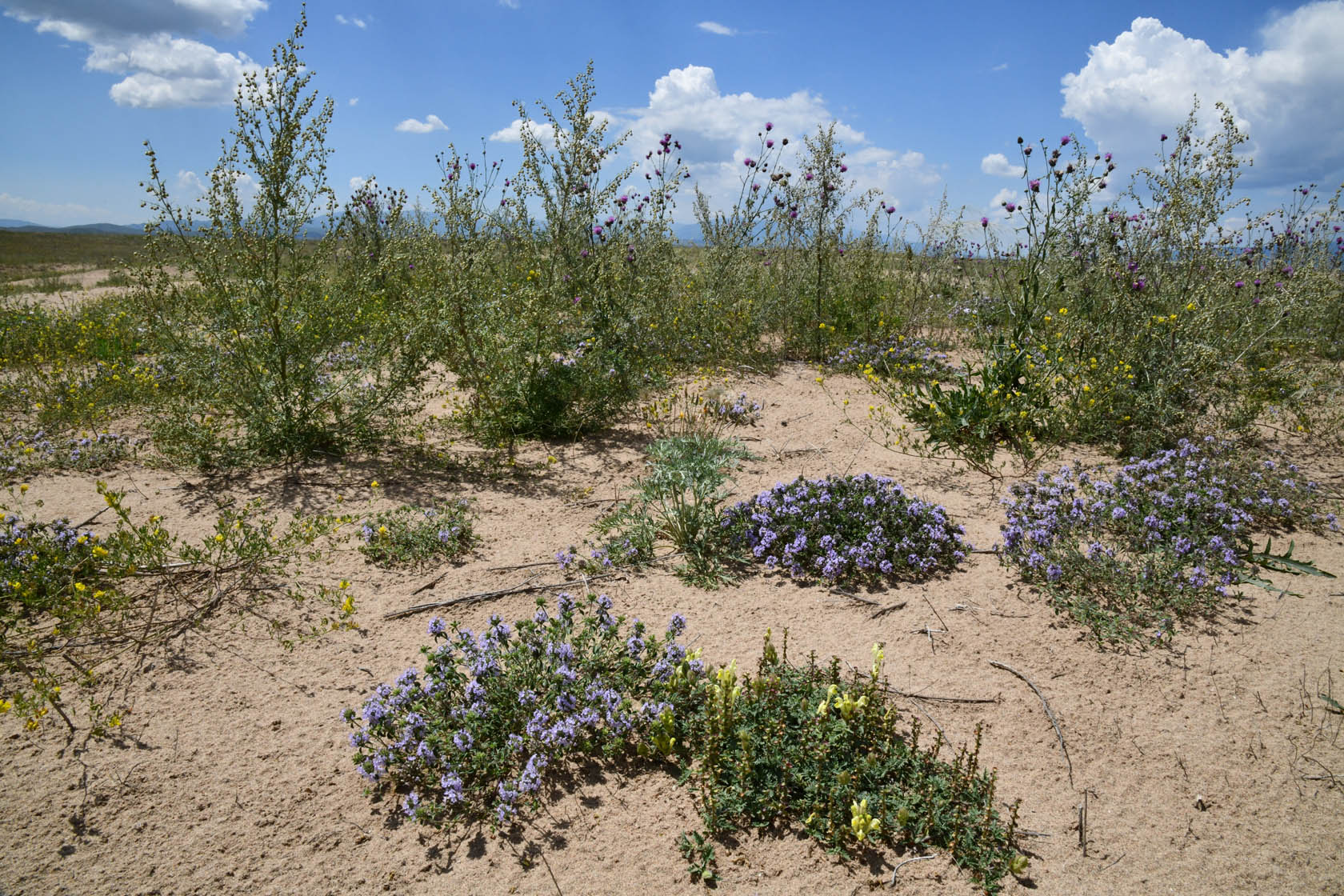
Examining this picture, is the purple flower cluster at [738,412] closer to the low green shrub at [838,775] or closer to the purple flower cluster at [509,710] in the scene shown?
the purple flower cluster at [509,710]

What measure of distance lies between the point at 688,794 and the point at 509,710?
77 cm

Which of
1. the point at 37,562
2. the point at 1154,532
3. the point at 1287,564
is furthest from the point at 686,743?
the point at 1287,564

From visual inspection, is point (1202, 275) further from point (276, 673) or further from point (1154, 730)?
point (276, 673)

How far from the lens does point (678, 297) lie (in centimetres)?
866

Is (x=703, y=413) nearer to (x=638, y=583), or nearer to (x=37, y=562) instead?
(x=638, y=583)

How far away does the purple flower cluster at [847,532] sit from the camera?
384cm

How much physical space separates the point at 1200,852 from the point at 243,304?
6003 mm

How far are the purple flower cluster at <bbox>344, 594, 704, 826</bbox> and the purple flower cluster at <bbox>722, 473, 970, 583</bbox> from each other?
1062 mm

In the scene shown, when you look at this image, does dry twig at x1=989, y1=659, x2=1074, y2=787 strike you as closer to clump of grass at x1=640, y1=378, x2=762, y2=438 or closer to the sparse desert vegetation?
the sparse desert vegetation

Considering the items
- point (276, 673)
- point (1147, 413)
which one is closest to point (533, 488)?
point (276, 673)

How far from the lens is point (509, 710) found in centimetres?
277

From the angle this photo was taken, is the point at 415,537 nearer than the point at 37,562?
No

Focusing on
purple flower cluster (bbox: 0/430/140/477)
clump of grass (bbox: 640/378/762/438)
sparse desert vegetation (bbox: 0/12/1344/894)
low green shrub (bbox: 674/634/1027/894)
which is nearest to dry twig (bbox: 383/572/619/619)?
sparse desert vegetation (bbox: 0/12/1344/894)

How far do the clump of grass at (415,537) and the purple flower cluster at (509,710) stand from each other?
1.02 m
